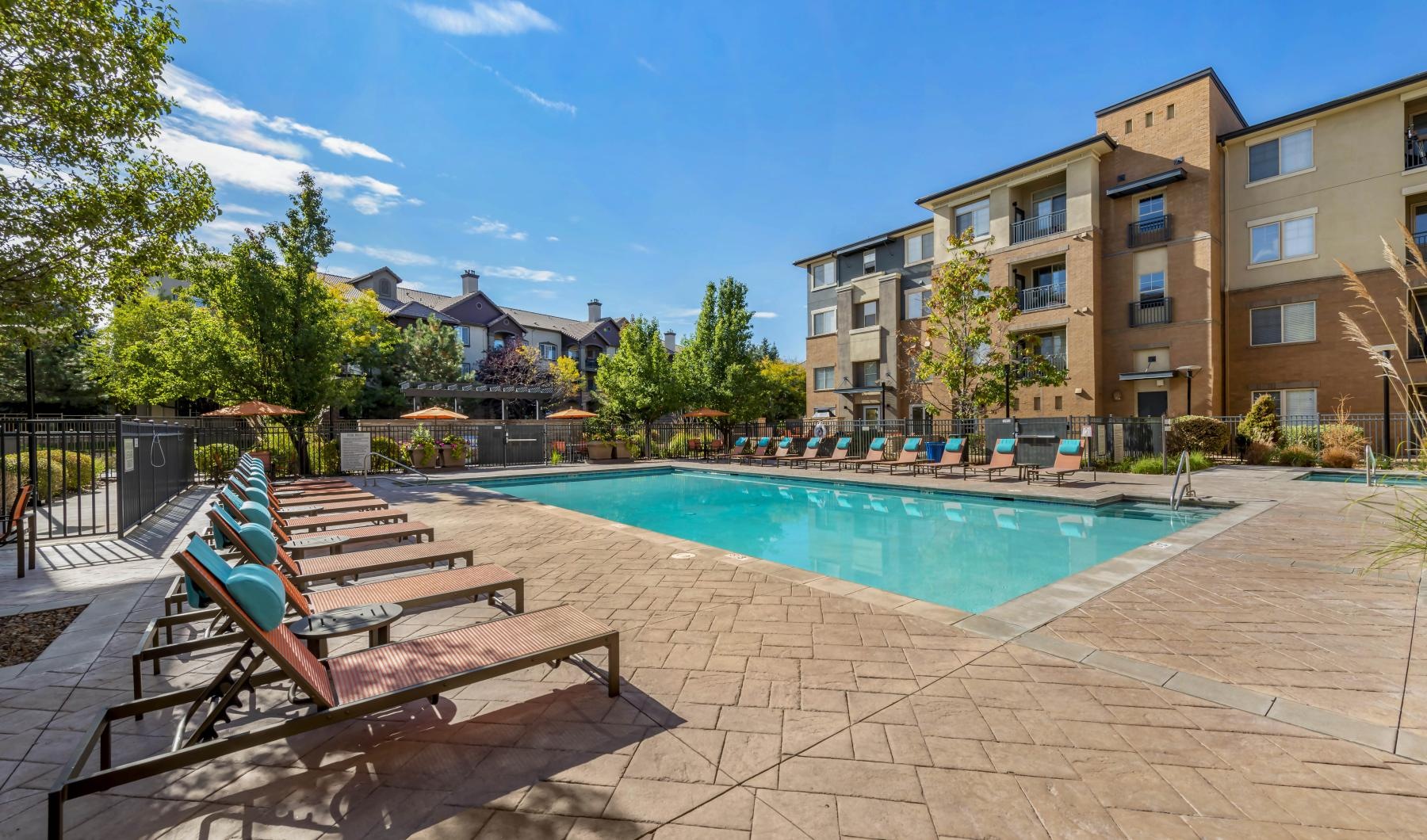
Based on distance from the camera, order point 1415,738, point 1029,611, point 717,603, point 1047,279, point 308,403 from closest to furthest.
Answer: point 1415,738
point 1029,611
point 717,603
point 308,403
point 1047,279

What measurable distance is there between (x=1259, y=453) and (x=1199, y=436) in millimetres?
1430

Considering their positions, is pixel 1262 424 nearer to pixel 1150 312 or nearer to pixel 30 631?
pixel 1150 312

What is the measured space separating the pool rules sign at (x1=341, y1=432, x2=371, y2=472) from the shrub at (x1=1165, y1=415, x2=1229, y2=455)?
23714 mm

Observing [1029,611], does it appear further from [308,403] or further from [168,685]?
[308,403]

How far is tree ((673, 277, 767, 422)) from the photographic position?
23.7 meters

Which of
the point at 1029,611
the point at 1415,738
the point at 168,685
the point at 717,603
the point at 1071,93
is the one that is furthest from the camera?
the point at 1071,93

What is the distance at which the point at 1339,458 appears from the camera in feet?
48.9

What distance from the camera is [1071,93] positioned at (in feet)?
65.0

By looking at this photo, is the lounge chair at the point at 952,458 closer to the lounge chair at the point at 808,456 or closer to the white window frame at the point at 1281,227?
the lounge chair at the point at 808,456

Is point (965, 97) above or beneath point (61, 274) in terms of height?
above

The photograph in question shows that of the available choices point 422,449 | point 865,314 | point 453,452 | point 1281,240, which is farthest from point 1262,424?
point 422,449

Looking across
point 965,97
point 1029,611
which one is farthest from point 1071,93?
point 1029,611

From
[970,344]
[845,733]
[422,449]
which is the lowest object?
[845,733]

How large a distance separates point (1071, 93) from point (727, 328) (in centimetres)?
1452
